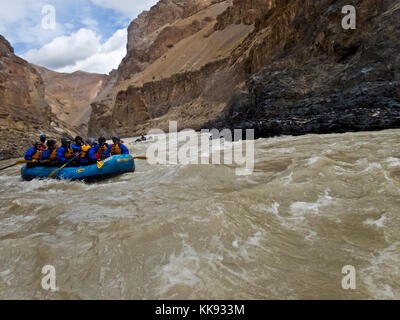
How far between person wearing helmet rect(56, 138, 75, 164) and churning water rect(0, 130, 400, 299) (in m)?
2.23

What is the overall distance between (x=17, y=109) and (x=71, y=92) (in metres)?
104

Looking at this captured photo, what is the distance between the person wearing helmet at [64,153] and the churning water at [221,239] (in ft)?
7.32

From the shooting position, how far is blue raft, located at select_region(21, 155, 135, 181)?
6391mm

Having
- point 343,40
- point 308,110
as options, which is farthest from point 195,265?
point 343,40

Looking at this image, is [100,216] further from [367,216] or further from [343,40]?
[343,40]

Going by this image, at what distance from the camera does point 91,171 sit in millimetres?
6375

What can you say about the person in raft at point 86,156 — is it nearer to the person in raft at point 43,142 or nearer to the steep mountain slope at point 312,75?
the person in raft at point 43,142

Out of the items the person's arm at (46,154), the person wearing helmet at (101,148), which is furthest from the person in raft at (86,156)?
the person's arm at (46,154)

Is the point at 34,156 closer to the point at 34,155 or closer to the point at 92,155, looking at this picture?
the point at 34,155

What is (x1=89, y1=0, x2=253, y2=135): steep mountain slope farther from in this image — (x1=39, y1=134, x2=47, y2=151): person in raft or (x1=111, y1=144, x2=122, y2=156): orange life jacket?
(x1=111, y1=144, x2=122, y2=156): orange life jacket

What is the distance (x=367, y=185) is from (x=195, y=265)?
277cm

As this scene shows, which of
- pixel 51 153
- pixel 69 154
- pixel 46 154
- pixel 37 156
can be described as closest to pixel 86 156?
pixel 69 154

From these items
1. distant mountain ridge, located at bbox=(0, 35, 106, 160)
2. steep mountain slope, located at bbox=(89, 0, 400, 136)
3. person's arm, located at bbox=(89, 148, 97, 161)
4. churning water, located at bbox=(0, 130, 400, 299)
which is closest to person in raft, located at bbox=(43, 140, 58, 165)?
person's arm, located at bbox=(89, 148, 97, 161)
